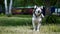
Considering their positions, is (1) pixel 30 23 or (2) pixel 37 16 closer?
(2) pixel 37 16

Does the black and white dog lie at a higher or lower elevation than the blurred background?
higher

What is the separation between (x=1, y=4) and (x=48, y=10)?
22.6 metres

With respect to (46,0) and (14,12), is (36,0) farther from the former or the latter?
(14,12)

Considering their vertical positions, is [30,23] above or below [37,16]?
below

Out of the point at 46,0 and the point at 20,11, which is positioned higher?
the point at 46,0

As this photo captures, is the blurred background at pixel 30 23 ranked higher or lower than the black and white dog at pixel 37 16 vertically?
lower

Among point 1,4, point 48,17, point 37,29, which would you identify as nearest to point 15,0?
point 1,4

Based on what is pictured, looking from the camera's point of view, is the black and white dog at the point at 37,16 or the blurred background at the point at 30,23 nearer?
the black and white dog at the point at 37,16

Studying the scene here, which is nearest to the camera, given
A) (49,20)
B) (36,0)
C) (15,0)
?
(49,20)

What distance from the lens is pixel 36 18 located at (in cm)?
1291

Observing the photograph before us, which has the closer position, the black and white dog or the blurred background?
the black and white dog

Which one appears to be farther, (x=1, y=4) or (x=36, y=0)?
(x=1, y=4)

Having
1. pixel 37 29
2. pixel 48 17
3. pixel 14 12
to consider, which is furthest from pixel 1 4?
pixel 37 29

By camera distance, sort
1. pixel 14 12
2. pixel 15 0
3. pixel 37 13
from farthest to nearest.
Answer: pixel 15 0, pixel 14 12, pixel 37 13
